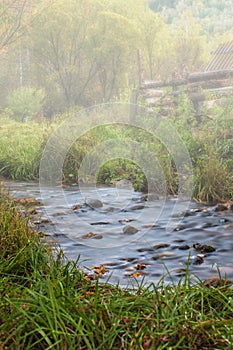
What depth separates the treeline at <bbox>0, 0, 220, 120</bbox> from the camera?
54.8 ft

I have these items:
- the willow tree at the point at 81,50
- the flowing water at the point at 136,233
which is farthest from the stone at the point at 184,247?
the willow tree at the point at 81,50

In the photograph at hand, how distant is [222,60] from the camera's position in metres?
17.1

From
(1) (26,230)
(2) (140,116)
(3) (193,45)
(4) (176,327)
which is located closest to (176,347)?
(4) (176,327)

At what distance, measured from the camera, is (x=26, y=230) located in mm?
3084

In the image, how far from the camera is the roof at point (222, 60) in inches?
649

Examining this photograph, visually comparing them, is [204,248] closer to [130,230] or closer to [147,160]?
[130,230]

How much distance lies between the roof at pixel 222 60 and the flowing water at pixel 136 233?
10659 mm

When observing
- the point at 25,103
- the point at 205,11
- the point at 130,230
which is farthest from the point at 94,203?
the point at 205,11

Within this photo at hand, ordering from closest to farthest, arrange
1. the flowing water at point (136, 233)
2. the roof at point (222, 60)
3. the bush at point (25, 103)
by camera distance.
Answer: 1. the flowing water at point (136, 233)
2. the bush at point (25, 103)
3. the roof at point (222, 60)

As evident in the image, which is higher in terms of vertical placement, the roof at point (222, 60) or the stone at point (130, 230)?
the roof at point (222, 60)

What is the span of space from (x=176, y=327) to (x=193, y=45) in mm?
19331

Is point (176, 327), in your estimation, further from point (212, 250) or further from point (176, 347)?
point (212, 250)

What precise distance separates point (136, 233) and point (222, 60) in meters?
13.6

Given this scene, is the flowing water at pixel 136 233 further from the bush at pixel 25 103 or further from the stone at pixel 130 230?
the bush at pixel 25 103
